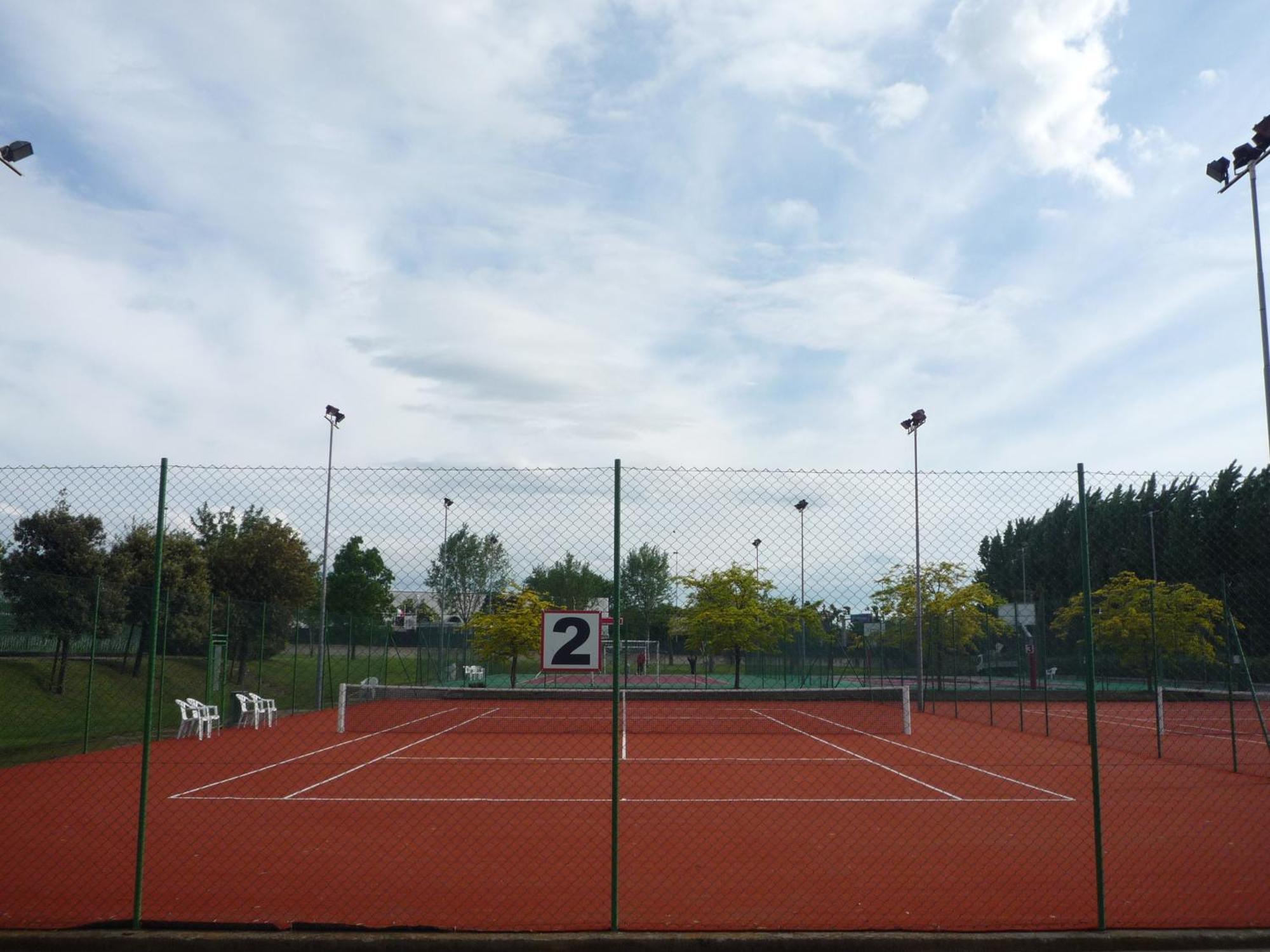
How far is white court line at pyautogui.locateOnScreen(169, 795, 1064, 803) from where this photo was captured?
12.6 meters

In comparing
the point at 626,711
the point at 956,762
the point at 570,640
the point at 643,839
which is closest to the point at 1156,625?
the point at 956,762

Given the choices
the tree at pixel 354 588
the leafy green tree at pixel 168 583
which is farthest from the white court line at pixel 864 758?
the tree at pixel 354 588

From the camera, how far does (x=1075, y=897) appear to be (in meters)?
7.53

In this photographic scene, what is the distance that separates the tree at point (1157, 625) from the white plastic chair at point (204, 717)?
682 inches

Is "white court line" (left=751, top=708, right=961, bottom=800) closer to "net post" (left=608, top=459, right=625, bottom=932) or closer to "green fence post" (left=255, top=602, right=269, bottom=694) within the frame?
"net post" (left=608, top=459, right=625, bottom=932)

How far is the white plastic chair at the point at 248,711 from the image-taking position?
22312 mm

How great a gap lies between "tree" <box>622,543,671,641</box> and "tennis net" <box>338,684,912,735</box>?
10514mm

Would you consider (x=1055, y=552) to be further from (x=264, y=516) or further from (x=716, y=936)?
(x=716, y=936)

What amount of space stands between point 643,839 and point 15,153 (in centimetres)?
948

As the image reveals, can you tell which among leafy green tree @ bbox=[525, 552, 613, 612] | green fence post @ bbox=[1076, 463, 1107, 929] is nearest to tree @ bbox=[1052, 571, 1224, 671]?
leafy green tree @ bbox=[525, 552, 613, 612]

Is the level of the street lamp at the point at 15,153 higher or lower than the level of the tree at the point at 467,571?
higher

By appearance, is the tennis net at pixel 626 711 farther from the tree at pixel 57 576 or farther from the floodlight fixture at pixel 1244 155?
the floodlight fixture at pixel 1244 155

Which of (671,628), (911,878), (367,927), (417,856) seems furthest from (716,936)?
(671,628)

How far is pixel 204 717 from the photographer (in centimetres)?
2006
